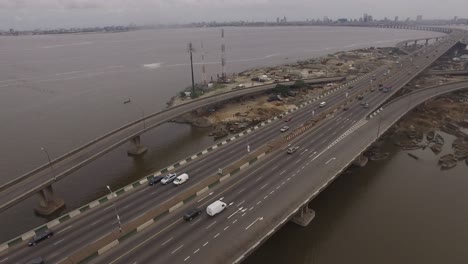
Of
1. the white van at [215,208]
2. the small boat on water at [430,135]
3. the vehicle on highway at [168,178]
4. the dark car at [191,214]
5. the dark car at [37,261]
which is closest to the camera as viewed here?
the dark car at [37,261]

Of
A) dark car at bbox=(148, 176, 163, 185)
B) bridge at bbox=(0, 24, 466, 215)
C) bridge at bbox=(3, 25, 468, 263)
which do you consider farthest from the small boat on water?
dark car at bbox=(148, 176, 163, 185)

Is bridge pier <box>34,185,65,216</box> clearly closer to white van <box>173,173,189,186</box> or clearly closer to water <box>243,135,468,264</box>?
white van <box>173,173,189,186</box>

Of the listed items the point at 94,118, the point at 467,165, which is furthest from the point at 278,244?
the point at 94,118

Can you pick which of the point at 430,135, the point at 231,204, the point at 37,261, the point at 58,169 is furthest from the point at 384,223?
the point at 58,169

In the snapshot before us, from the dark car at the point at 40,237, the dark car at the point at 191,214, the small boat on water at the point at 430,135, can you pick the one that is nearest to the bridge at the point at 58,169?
the dark car at the point at 40,237

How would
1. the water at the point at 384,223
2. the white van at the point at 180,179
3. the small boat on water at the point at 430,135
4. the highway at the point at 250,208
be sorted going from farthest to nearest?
1. the small boat on water at the point at 430,135
2. the white van at the point at 180,179
3. the water at the point at 384,223
4. the highway at the point at 250,208

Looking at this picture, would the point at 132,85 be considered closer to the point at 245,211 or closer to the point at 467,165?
the point at 245,211

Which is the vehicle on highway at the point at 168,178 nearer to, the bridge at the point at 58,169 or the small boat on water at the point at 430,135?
the bridge at the point at 58,169
